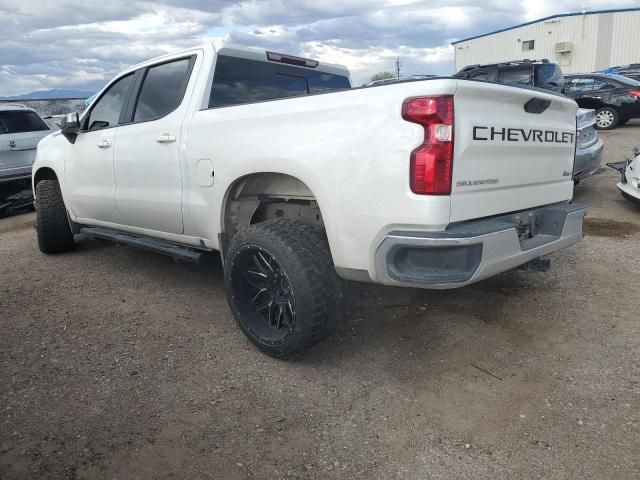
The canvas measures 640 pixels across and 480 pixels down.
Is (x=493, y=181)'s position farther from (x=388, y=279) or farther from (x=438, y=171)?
(x=388, y=279)

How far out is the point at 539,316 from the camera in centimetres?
382

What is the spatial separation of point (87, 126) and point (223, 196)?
2.29 meters

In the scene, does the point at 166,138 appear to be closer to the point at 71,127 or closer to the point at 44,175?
the point at 71,127

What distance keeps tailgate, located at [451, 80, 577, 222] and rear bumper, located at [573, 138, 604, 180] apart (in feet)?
11.1

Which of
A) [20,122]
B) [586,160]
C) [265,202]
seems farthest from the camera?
[20,122]

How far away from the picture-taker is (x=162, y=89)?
4.14m

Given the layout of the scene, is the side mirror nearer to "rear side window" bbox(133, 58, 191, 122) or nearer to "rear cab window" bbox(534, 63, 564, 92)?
"rear side window" bbox(133, 58, 191, 122)

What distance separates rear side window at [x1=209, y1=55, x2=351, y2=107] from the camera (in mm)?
3854

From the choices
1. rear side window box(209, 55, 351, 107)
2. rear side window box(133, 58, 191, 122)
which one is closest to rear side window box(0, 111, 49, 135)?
rear side window box(133, 58, 191, 122)

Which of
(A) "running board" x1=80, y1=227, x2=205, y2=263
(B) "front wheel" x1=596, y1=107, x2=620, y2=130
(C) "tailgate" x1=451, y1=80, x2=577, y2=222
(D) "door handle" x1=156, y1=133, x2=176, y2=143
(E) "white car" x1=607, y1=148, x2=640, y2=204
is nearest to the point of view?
(C) "tailgate" x1=451, y1=80, x2=577, y2=222

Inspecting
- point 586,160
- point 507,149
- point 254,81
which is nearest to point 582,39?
point 586,160

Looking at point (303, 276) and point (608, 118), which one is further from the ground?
point (608, 118)

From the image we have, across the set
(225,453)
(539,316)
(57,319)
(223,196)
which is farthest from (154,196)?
(539,316)

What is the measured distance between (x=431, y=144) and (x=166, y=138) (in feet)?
6.96
